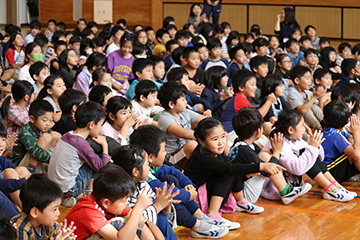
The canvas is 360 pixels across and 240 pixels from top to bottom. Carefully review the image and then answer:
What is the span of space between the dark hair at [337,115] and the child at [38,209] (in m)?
2.21

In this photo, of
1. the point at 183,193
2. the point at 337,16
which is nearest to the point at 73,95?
Answer: the point at 183,193

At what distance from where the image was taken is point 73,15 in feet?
38.8

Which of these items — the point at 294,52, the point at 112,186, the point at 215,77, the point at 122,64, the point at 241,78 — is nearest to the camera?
the point at 112,186

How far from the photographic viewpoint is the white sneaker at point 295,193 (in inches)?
134

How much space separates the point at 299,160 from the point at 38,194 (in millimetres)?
1808

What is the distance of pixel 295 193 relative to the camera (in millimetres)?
3414

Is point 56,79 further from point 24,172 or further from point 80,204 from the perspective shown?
point 80,204

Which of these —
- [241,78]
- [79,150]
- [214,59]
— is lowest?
[79,150]

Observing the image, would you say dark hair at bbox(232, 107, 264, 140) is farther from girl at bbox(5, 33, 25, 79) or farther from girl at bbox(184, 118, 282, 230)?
girl at bbox(5, 33, 25, 79)

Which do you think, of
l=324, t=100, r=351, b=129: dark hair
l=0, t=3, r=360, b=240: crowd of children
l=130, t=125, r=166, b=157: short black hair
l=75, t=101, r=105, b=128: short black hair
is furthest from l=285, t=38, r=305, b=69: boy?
l=130, t=125, r=166, b=157: short black hair

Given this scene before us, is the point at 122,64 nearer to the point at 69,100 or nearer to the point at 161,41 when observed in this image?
the point at 69,100

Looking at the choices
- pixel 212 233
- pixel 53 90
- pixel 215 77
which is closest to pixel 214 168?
pixel 212 233

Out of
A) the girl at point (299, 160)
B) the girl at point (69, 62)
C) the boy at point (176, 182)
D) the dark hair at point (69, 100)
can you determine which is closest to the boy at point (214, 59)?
the girl at point (69, 62)

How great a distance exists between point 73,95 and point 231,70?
8.91 feet
